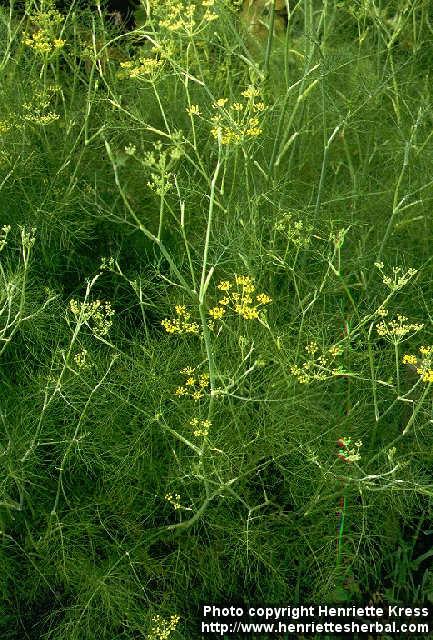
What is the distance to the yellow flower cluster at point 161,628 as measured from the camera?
8.29ft

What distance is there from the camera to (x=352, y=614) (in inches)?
111

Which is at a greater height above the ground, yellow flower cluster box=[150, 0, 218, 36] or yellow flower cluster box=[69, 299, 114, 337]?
yellow flower cluster box=[150, 0, 218, 36]

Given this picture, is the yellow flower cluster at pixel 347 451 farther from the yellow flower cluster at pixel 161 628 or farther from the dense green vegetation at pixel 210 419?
the yellow flower cluster at pixel 161 628

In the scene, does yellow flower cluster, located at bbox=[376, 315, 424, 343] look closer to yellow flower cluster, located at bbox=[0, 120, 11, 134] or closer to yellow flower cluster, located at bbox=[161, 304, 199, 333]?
yellow flower cluster, located at bbox=[161, 304, 199, 333]

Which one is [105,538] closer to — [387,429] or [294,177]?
[387,429]

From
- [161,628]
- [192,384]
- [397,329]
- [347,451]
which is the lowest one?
[161,628]

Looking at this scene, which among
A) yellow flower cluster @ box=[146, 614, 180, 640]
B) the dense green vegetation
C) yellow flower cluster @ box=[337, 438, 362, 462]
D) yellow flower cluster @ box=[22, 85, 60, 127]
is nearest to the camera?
yellow flower cluster @ box=[337, 438, 362, 462]

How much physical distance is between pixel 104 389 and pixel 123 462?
0.92 ft

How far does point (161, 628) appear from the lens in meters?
2.69

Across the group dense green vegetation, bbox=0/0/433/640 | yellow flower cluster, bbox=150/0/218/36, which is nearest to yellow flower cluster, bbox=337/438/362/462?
dense green vegetation, bbox=0/0/433/640

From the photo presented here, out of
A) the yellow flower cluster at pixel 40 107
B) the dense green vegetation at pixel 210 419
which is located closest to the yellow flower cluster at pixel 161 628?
the dense green vegetation at pixel 210 419

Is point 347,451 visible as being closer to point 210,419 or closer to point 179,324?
point 210,419

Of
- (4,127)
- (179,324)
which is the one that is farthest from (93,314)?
(4,127)

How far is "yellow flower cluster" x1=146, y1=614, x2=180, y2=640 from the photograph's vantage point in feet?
8.29
